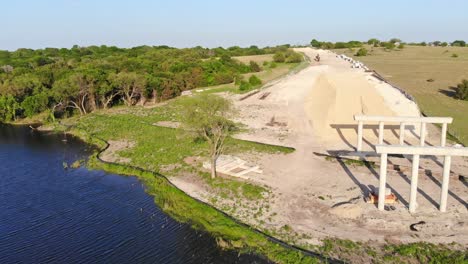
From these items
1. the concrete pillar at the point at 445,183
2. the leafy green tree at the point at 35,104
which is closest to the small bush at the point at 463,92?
the concrete pillar at the point at 445,183

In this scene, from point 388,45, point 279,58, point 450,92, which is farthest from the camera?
point 388,45

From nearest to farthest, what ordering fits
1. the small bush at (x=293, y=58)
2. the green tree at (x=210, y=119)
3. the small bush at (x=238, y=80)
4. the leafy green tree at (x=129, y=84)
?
1. the green tree at (x=210, y=119)
2. the leafy green tree at (x=129, y=84)
3. the small bush at (x=238, y=80)
4. the small bush at (x=293, y=58)

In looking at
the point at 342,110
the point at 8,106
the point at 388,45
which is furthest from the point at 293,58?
the point at 8,106

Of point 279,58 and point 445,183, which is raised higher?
point 279,58

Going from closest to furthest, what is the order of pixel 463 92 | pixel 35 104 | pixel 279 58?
pixel 35 104
pixel 463 92
pixel 279 58

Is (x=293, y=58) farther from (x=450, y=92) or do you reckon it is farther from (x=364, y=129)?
(x=364, y=129)

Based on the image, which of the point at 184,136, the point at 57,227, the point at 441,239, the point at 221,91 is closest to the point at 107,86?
the point at 221,91

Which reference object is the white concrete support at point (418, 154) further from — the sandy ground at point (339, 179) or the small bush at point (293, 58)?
the small bush at point (293, 58)
